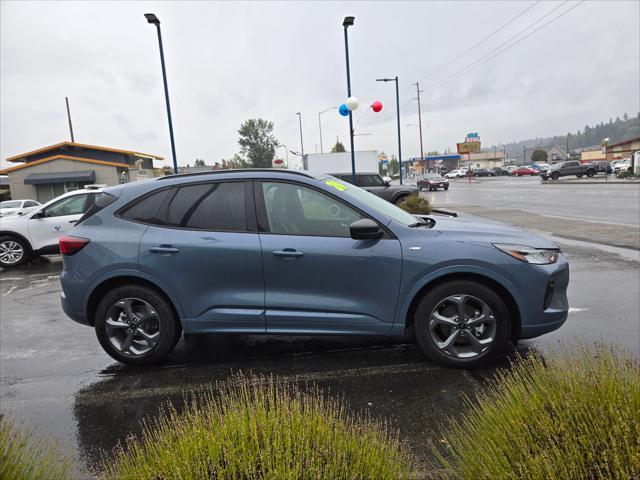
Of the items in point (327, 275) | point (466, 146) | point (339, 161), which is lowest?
Result: point (327, 275)

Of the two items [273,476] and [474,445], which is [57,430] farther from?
[474,445]

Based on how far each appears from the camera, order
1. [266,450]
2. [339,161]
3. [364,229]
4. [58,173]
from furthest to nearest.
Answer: [58,173] → [339,161] → [364,229] → [266,450]

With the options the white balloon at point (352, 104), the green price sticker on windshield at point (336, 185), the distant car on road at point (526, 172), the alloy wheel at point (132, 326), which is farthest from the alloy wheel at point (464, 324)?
the distant car on road at point (526, 172)

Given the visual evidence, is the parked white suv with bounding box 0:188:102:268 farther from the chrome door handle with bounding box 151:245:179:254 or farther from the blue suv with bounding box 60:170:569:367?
the chrome door handle with bounding box 151:245:179:254

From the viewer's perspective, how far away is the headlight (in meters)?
3.79

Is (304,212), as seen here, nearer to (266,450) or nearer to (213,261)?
(213,261)

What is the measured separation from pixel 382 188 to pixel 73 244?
48.6 ft

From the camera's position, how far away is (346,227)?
3.94 meters

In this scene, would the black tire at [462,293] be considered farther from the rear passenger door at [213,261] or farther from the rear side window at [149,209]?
the rear side window at [149,209]

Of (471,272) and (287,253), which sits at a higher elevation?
(287,253)

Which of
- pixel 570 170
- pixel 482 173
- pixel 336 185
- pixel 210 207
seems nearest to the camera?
pixel 210 207

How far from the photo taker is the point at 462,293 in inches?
149

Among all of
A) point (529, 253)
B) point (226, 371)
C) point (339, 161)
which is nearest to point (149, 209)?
point (226, 371)

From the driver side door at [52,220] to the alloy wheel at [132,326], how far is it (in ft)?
Answer: 24.7
